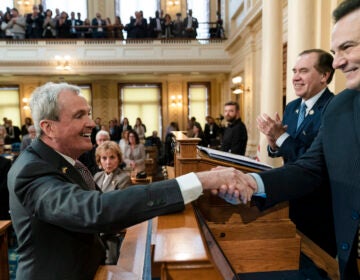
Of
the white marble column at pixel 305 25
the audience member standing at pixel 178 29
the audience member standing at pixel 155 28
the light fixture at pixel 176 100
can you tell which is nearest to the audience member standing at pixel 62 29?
the audience member standing at pixel 155 28

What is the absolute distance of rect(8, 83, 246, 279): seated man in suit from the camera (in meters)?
0.96

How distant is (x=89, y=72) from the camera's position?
11.7 m

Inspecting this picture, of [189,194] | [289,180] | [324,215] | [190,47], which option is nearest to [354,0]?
[289,180]

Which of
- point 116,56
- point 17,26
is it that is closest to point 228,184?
point 116,56

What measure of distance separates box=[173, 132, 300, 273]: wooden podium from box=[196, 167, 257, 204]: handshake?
0.21 m

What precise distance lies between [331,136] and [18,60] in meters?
12.2

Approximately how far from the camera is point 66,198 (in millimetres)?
976

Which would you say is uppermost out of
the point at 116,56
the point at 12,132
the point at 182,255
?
the point at 116,56

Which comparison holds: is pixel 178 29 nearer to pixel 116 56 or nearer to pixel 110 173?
pixel 116 56

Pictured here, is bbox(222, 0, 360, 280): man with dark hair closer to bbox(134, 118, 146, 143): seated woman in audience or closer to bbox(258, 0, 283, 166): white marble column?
bbox(258, 0, 283, 166): white marble column

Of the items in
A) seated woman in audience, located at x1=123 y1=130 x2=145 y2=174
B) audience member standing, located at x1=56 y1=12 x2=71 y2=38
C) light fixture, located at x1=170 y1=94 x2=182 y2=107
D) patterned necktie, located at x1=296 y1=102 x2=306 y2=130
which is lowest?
seated woman in audience, located at x1=123 y1=130 x2=145 y2=174

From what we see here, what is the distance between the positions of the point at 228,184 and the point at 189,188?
0.20m

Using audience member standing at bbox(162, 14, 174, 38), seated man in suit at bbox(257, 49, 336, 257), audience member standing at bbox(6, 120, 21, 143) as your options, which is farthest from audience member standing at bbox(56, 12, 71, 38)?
seated man in suit at bbox(257, 49, 336, 257)

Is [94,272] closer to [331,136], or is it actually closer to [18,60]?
[331,136]
